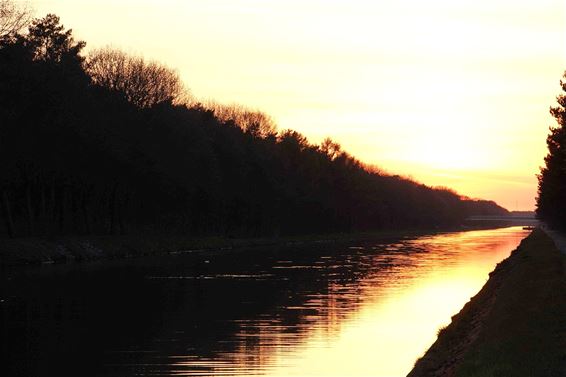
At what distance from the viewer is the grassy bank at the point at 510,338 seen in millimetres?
18188

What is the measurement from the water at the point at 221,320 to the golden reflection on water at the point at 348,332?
5 cm

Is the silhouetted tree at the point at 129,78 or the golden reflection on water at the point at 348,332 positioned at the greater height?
the silhouetted tree at the point at 129,78

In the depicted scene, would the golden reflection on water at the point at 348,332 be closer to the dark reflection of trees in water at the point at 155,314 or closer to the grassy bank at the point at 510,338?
the dark reflection of trees in water at the point at 155,314

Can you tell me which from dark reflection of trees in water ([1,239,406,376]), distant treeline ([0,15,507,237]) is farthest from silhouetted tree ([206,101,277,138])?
dark reflection of trees in water ([1,239,406,376])

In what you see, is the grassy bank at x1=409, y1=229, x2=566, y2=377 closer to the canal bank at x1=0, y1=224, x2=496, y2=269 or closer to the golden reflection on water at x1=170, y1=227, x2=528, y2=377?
the golden reflection on water at x1=170, y1=227, x2=528, y2=377

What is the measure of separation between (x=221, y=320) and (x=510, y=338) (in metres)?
16.3

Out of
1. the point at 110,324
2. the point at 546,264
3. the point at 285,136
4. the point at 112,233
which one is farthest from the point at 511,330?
the point at 285,136

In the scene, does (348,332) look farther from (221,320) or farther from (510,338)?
(510,338)

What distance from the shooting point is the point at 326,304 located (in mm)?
43500

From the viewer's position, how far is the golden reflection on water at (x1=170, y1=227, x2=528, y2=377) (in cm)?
2527

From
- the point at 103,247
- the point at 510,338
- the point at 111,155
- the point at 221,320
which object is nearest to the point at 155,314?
the point at 221,320

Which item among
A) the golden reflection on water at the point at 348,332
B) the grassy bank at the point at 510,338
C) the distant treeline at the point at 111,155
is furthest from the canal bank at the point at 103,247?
the grassy bank at the point at 510,338

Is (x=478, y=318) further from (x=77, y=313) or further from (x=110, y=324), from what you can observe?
(x=77, y=313)

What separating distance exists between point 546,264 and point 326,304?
1008 cm
